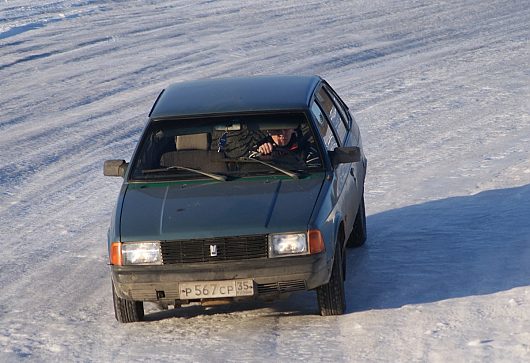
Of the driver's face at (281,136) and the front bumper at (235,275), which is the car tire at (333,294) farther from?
the driver's face at (281,136)

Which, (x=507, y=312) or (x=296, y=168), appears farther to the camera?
(x=296, y=168)

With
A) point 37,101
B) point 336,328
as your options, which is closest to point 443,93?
point 37,101

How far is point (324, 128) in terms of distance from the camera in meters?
9.36

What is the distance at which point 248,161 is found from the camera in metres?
8.73

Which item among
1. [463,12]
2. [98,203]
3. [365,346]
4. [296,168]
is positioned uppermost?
[296,168]

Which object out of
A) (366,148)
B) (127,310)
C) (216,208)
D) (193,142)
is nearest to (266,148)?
(193,142)

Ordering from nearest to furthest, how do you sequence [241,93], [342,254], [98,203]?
[342,254]
[241,93]
[98,203]

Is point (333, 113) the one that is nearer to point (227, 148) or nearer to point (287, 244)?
point (227, 148)

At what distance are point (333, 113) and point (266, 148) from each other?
1.42 m

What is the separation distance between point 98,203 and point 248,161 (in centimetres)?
398

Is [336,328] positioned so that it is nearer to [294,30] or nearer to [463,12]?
[294,30]

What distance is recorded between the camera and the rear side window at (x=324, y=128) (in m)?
9.19

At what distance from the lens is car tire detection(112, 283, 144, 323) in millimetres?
8328

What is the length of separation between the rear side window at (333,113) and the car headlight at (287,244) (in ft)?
6.69
